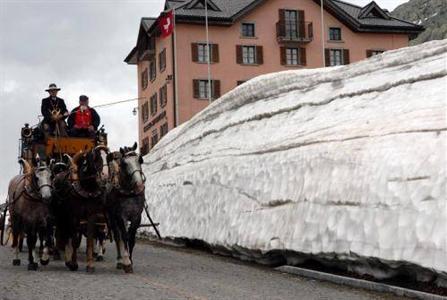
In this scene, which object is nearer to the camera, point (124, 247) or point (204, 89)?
point (124, 247)

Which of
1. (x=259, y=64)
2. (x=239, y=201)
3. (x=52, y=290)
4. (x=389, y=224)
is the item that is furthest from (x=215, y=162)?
(x=259, y=64)

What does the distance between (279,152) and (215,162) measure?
139 inches

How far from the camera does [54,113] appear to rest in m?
16.7

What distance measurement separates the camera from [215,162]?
2011 cm

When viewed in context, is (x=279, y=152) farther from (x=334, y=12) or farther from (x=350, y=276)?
(x=334, y=12)

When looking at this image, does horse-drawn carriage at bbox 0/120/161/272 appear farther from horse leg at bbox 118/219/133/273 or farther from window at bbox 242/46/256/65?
window at bbox 242/46/256/65

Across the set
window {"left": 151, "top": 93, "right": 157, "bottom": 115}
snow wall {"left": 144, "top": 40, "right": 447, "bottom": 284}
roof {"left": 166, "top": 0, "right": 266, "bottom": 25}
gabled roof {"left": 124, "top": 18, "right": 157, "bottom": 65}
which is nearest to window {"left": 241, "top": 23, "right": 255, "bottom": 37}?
roof {"left": 166, "top": 0, "right": 266, "bottom": 25}

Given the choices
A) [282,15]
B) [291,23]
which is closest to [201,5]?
[282,15]

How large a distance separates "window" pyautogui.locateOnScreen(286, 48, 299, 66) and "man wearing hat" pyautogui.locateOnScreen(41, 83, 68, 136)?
3989 centimetres

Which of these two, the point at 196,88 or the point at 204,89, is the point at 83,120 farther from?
the point at 204,89

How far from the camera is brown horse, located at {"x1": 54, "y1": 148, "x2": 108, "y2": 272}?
13242mm

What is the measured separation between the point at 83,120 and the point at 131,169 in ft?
12.3

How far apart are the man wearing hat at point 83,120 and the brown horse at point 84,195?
281 cm

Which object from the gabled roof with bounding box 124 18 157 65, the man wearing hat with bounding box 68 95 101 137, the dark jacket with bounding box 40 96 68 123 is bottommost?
the man wearing hat with bounding box 68 95 101 137
